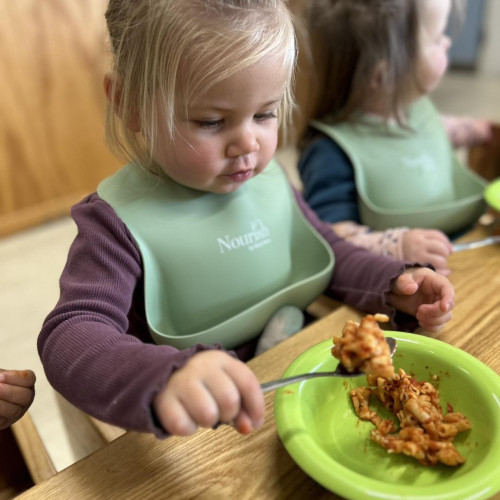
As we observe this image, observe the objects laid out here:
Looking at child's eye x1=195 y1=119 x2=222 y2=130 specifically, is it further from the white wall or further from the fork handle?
the white wall

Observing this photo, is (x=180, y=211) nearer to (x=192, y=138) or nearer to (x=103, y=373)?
(x=192, y=138)

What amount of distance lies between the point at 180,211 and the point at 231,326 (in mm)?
172

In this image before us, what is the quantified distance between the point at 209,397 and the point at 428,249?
53 centimetres

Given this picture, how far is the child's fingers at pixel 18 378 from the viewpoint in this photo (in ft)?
1.90

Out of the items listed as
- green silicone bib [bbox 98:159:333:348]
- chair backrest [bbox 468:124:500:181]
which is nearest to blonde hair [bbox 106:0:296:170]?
green silicone bib [bbox 98:159:333:348]

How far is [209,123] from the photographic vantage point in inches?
24.4

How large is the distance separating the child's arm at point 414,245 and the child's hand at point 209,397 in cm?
45

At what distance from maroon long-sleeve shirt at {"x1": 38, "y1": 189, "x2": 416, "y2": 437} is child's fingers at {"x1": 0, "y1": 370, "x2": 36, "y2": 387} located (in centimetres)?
4

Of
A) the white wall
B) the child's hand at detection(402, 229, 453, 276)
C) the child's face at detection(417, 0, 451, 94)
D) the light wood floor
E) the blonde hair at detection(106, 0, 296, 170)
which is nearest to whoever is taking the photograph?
the blonde hair at detection(106, 0, 296, 170)

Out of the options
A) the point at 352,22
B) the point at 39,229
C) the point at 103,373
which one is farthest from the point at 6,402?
the point at 39,229

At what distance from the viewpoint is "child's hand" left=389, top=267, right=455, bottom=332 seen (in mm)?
643

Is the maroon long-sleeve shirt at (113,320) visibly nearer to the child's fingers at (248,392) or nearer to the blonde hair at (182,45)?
the child's fingers at (248,392)

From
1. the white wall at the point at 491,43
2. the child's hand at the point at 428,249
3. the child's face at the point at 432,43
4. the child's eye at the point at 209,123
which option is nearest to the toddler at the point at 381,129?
the child's face at the point at 432,43

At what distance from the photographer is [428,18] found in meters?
1.02
